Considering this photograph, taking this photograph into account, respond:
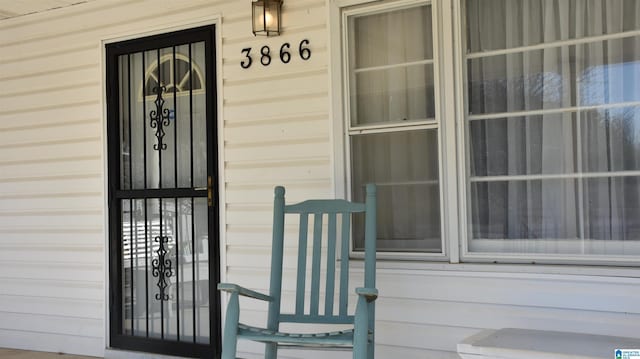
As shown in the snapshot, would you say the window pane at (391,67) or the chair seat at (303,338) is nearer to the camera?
the chair seat at (303,338)

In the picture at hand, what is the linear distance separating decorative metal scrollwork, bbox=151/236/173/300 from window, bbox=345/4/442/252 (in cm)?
131

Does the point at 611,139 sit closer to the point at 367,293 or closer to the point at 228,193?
the point at 367,293

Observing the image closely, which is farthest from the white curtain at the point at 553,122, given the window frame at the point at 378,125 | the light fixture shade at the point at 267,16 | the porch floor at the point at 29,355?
the porch floor at the point at 29,355

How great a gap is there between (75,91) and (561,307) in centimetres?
324

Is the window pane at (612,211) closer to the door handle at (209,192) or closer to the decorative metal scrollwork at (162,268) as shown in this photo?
the door handle at (209,192)

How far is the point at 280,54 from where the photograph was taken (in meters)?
3.41

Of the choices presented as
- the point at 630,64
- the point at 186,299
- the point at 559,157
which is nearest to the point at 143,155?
the point at 186,299

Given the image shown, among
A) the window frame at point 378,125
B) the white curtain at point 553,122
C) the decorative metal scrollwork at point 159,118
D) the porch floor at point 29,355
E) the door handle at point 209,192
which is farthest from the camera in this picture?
the porch floor at point 29,355

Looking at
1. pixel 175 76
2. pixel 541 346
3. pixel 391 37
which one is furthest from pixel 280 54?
pixel 541 346

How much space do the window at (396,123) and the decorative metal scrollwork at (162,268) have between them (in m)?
1.31

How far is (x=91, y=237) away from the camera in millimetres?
3998

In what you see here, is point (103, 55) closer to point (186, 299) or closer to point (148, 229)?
point (148, 229)

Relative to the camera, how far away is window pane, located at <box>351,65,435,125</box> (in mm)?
3084

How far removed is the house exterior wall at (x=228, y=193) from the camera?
9.25 feet
